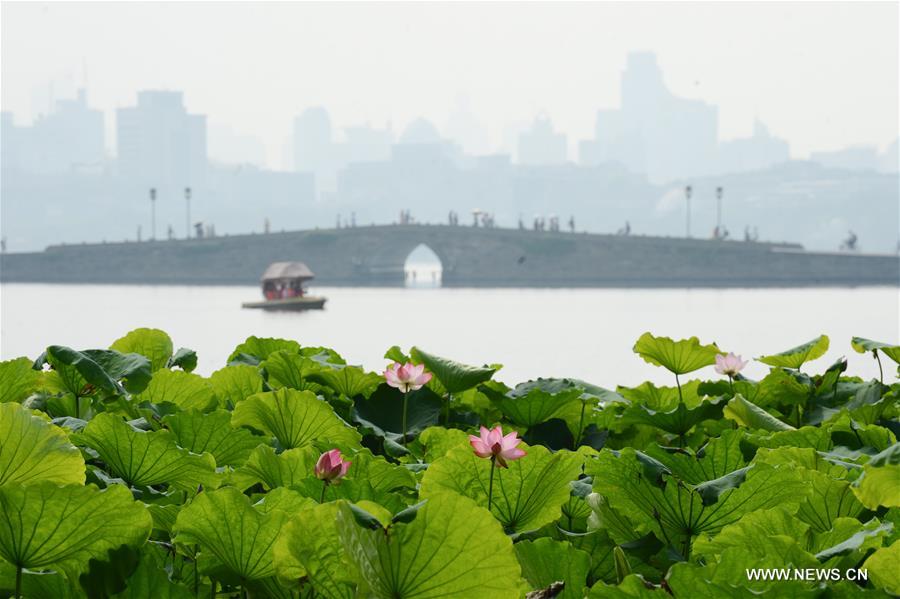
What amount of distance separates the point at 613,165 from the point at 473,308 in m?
165

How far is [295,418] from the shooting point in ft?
4.87

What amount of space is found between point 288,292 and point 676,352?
3637 centimetres

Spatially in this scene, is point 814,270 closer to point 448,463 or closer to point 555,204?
point 448,463

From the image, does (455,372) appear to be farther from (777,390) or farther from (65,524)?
(65,524)

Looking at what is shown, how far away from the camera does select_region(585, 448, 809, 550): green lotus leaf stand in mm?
1093

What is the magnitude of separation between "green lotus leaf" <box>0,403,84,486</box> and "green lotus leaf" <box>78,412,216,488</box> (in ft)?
0.61

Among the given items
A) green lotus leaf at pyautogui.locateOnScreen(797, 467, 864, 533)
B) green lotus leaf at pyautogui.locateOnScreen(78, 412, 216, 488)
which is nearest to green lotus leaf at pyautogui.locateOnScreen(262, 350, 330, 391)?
green lotus leaf at pyautogui.locateOnScreen(78, 412, 216, 488)

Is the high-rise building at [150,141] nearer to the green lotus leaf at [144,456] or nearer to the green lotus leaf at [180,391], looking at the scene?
the green lotus leaf at [180,391]

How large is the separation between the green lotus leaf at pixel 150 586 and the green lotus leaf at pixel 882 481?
64cm

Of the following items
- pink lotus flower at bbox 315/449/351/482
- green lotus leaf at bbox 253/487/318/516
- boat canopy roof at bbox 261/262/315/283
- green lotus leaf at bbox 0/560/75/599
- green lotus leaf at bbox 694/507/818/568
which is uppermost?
pink lotus flower at bbox 315/449/351/482

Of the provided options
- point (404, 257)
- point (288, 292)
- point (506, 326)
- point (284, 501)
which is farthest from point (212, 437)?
point (404, 257)

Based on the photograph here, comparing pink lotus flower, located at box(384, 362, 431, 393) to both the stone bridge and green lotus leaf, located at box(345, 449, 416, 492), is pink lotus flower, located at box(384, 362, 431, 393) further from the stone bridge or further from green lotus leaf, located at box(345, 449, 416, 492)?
the stone bridge

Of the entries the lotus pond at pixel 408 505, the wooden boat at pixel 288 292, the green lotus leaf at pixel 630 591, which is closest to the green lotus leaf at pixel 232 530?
the lotus pond at pixel 408 505

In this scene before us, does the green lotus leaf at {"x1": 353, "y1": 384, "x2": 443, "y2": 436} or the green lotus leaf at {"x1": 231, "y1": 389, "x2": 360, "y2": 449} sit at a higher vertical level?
the green lotus leaf at {"x1": 231, "y1": 389, "x2": 360, "y2": 449}
